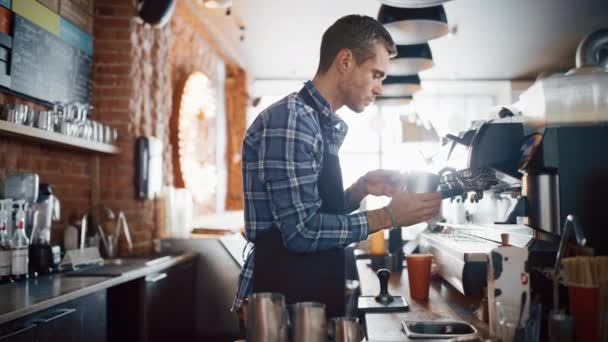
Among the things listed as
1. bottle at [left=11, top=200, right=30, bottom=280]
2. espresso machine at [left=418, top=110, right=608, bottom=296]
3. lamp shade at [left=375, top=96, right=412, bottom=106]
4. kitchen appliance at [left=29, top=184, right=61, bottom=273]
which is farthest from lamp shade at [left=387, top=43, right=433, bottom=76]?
bottle at [left=11, top=200, right=30, bottom=280]

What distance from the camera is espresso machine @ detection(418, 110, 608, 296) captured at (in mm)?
1558

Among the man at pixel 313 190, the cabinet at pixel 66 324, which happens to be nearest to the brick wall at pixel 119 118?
the cabinet at pixel 66 324

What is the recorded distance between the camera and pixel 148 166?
4.02 meters

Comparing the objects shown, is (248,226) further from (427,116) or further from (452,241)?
(427,116)

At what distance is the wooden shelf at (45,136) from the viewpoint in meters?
2.56

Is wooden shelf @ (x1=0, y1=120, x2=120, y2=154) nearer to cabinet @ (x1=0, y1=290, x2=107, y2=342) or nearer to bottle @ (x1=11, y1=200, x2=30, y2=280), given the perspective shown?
bottle @ (x1=11, y1=200, x2=30, y2=280)

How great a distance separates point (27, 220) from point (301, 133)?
79.0 inches

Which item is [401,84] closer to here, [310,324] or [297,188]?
[297,188]

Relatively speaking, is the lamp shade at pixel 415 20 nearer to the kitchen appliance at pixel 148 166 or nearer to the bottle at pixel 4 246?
the kitchen appliance at pixel 148 166

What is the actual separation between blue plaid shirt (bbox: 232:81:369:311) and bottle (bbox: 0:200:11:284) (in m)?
1.55

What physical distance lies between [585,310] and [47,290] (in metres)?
2.08

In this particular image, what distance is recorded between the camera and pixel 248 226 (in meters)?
1.62

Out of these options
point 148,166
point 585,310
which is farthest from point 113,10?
point 585,310

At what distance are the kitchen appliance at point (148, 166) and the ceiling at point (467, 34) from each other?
6.33ft
